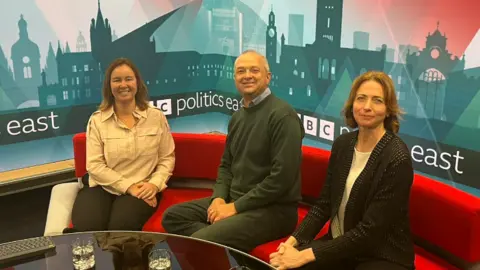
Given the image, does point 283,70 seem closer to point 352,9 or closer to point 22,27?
point 352,9

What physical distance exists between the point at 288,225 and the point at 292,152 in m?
0.42

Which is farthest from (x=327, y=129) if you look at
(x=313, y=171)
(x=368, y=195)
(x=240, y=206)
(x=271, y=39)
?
(x=368, y=195)

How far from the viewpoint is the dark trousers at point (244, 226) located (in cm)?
263

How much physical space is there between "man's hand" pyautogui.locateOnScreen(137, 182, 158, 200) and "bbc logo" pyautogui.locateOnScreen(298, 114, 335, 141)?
1.57 meters

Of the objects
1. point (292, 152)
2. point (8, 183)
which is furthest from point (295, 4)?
point (8, 183)

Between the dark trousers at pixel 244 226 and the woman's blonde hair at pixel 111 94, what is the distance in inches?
29.9

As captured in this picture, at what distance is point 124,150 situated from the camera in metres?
3.07

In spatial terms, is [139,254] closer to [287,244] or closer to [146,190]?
[287,244]

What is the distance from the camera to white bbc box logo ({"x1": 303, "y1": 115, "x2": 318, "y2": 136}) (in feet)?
13.6

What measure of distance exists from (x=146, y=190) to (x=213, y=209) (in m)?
0.48

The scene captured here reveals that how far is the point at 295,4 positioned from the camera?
4.09m

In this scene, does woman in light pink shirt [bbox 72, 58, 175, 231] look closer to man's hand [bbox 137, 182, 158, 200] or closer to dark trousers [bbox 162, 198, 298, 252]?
man's hand [bbox 137, 182, 158, 200]

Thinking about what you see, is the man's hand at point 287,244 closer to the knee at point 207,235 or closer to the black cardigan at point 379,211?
A: the black cardigan at point 379,211

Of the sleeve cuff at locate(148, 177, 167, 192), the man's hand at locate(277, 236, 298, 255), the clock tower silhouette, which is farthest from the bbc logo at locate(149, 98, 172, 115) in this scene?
the man's hand at locate(277, 236, 298, 255)
